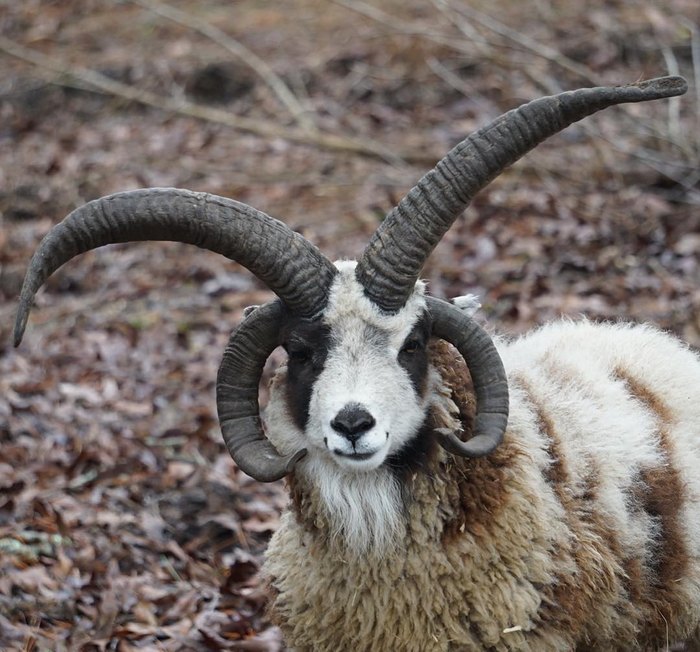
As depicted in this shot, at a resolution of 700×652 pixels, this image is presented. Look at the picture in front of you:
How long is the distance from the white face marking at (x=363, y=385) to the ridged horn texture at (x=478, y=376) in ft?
0.48

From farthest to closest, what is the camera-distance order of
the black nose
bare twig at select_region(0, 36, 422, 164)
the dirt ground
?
bare twig at select_region(0, 36, 422, 164), the dirt ground, the black nose

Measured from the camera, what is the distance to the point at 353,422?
4793 mm

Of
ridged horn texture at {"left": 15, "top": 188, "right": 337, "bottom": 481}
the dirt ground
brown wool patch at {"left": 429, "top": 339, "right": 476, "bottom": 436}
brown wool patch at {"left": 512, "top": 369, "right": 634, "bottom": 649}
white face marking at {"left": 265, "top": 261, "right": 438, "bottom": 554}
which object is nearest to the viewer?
white face marking at {"left": 265, "top": 261, "right": 438, "bottom": 554}

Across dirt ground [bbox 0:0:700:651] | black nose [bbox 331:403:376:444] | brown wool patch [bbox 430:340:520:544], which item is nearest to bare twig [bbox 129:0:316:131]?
dirt ground [bbox 0:0:700:651]

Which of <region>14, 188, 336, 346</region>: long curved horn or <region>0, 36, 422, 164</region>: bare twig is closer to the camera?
<region>14, 188, 336, 346</region>: long curved horn

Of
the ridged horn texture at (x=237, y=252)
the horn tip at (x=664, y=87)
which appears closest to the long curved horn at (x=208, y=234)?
the ridged horn texture at (x=237, y=252)

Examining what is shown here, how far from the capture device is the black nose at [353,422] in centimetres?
480

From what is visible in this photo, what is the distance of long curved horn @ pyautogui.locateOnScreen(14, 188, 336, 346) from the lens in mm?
5047

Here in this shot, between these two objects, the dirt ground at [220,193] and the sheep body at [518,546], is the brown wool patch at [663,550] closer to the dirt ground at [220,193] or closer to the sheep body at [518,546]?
the sheep body at [518,546]

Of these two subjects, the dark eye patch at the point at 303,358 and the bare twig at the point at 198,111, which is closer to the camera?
the dark eye patch at the point at 303,358

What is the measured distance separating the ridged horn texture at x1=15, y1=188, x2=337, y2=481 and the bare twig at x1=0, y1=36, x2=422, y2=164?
868cm

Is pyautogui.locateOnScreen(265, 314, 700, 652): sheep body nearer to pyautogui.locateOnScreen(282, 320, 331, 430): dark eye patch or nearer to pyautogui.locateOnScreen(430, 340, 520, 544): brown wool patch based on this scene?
pyautogui.locateOnScreen(430, 340, 520, 544): brown wool patch

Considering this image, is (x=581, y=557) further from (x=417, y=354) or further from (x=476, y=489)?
(x=417, y=354)

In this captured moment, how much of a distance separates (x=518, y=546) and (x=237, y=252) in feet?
6.46
